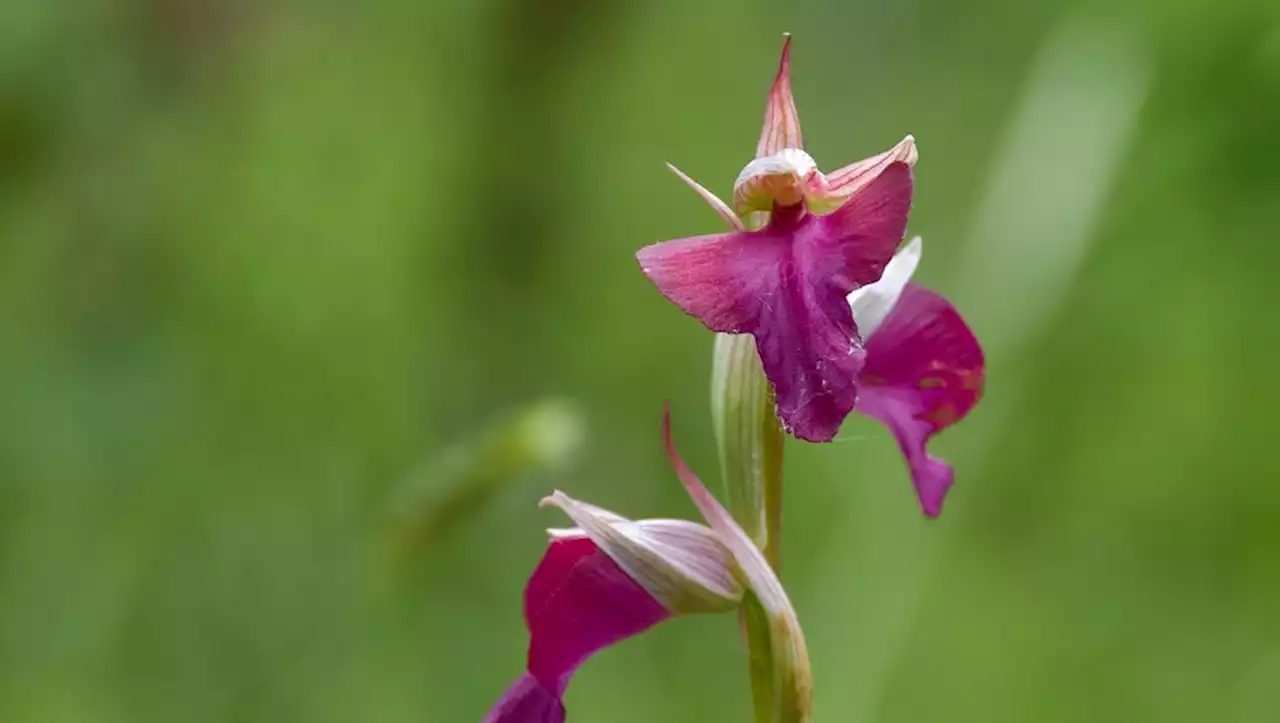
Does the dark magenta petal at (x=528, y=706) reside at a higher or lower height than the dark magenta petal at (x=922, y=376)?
lower

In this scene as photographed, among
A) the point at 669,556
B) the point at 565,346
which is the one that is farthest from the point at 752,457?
the point at 565,346

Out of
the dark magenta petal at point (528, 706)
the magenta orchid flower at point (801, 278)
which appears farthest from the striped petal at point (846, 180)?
the dark magenta petal at point (528, 706)

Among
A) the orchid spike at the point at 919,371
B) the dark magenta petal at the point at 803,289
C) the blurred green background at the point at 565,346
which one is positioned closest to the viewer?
the dark magenta petal at the point at 803,289

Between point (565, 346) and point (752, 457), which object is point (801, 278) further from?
point (565, 346)

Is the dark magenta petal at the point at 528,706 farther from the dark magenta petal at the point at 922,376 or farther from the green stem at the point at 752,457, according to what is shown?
the dark magenta petal at the point at 922,376

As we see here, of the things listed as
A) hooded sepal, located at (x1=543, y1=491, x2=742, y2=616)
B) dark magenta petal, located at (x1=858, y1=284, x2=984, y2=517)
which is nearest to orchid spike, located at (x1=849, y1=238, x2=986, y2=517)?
dark magenta petal, located at (x1=858, y1=284, x2=984, y2=517)

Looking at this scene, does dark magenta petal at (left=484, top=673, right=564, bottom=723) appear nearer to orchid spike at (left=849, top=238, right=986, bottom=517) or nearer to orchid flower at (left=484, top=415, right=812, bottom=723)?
orchid flower at (left=484, top=415, right=812, bottom=723)

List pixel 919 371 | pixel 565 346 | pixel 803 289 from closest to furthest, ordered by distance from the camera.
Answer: pixel 803 289, pixel 919 371, pixel 565 346
